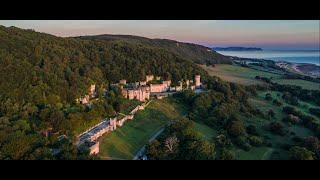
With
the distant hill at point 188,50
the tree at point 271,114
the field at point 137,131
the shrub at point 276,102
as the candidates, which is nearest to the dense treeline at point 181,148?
the field at point 137,131

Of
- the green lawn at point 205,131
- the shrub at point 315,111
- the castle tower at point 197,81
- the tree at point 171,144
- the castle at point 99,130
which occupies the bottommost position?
the shrub at point 315,111

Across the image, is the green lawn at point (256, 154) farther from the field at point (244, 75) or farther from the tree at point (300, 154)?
the field at point (244, 75)

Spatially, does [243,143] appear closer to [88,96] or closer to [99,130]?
[99,130]

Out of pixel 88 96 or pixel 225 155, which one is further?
pixel 88 96

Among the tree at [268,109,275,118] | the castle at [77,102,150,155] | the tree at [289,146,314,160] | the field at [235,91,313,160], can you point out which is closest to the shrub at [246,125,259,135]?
the field at [235,91,313,160]

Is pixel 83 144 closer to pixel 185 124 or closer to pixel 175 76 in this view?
pixel 185 124

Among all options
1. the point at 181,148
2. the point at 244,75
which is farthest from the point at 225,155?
the point at 244,75
